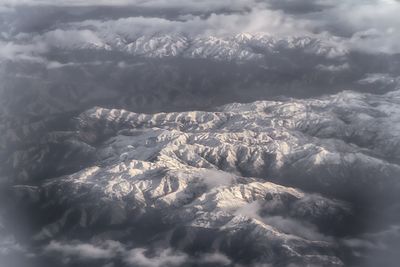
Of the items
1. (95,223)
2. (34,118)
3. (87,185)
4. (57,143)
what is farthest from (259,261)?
(34,118)

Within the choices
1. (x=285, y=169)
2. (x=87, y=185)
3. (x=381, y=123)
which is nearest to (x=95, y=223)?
(x=87, y=185)

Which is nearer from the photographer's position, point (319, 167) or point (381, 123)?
point (319, 167)

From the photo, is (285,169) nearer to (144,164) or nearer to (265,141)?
(265,141)

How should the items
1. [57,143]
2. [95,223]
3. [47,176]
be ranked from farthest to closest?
[57,143] → [47,176] → [95,223]

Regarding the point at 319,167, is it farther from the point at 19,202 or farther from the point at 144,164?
the point at 19,202

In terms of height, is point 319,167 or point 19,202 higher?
point 319,167

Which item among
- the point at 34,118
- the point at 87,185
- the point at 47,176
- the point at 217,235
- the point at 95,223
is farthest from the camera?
the point at 34,118
